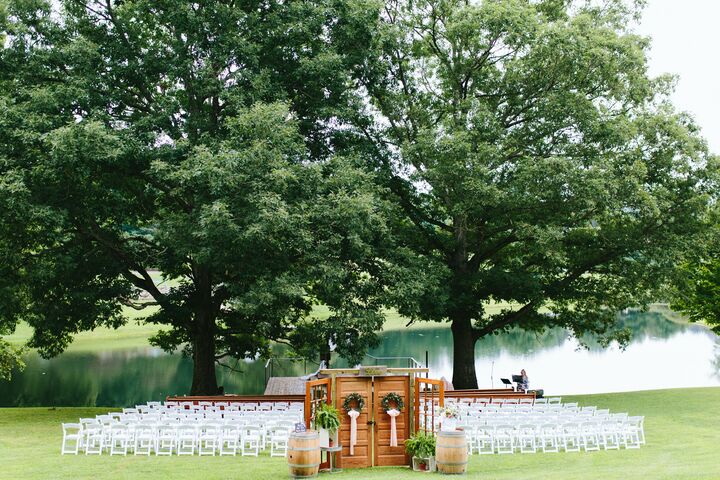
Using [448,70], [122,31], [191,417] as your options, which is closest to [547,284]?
[448,70]

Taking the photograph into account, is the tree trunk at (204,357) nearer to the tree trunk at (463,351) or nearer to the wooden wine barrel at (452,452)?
the tree trunk at (463,351)

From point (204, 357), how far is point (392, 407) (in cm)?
1387

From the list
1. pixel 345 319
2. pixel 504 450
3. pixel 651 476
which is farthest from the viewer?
pixel 345 319

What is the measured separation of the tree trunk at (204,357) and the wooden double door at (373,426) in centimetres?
1342

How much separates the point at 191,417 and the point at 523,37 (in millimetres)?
16994

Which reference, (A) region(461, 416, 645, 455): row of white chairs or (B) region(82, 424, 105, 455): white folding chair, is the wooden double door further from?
(B) region(82, 424, 105, 455): white folding chair

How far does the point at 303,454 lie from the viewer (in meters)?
12.1

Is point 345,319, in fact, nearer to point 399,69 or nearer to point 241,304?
point 241,304

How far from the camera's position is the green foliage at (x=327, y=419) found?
42.3ft

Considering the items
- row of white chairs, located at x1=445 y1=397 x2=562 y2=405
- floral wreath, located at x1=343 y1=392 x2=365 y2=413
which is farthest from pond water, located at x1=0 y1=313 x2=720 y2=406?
floral wreath, located at x1=343 y1=392 x2=365 y2=413

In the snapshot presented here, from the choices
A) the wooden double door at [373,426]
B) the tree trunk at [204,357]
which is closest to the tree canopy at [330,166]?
the tree trunk at [204,357]

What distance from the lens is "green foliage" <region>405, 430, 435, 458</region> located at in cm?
1291

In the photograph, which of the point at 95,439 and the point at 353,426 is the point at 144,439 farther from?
the point at 353,426

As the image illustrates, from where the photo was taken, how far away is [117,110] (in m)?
24.1
